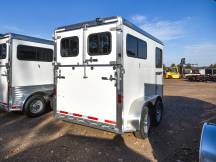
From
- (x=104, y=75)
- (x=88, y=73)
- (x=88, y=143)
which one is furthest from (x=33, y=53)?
(x=88, y=143)

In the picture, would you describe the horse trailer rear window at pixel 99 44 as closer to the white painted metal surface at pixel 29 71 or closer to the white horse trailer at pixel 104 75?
the white horse trailer at pixel 104 75

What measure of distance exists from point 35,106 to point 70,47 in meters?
3.18

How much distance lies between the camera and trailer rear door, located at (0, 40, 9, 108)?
651 centimetres

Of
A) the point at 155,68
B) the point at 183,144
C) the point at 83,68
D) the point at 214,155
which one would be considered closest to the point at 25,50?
the point at 83,68

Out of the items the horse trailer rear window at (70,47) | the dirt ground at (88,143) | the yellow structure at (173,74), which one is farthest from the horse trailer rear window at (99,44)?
the yellow structure at (173,74)

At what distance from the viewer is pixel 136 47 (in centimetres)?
495

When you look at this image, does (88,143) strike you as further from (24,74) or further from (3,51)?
(3,51)

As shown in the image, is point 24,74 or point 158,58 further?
point 158,58

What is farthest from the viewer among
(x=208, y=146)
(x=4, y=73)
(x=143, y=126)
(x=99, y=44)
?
(x=4, y=73)

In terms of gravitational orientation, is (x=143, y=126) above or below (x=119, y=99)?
below

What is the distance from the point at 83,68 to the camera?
4.84 metres

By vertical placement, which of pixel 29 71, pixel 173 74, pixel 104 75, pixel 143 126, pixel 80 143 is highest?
pixel 173 74

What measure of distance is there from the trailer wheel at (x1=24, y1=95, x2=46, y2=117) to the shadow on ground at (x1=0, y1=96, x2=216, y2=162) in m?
0.43

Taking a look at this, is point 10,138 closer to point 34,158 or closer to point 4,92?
point 34,158
